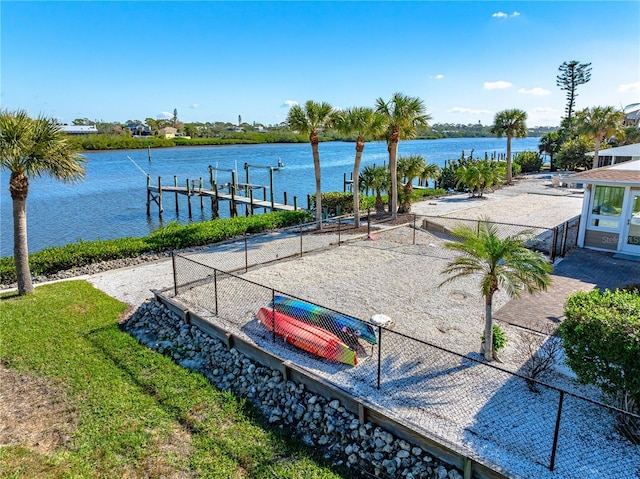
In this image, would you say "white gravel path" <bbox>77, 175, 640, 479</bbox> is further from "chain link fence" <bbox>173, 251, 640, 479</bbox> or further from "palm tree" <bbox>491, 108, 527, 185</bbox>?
"palm tree" <bbox>491, 108, 527, 185</bbox>

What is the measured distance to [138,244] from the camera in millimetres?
14742

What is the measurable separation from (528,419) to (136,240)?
13.5 metres

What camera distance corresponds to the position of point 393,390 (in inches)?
258

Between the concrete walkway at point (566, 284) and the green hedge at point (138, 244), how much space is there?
10896mm

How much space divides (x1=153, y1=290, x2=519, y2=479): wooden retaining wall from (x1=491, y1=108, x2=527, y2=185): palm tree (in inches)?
1187

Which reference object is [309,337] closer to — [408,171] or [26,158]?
[26,158]

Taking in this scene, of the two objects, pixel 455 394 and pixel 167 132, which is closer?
pixel 455 394

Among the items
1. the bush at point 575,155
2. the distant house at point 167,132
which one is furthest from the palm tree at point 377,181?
the distant house at point 167,132

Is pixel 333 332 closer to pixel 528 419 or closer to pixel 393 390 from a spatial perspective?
pixel 393 390

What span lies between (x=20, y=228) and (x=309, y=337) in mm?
8266

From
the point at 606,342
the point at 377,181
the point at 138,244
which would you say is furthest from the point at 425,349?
the point at 377,181

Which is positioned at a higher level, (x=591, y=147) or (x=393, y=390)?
(x=591, y=147)

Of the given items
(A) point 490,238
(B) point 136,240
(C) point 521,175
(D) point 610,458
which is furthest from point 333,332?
(C) point 521,175

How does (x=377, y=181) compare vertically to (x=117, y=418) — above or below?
above
